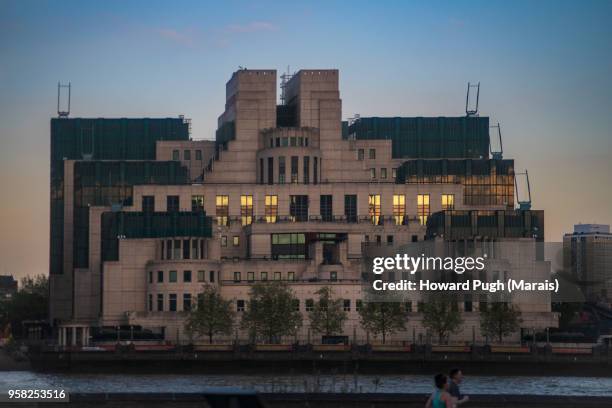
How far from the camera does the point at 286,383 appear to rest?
506ft

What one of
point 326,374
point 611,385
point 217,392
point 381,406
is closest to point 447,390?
point 217,392

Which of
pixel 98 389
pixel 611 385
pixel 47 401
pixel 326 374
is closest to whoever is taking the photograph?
pixel 47 401

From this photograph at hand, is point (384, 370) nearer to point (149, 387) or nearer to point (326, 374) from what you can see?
point (326, 374)

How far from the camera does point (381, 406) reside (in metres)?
102

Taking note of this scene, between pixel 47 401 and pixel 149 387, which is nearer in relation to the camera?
pixel 47 401

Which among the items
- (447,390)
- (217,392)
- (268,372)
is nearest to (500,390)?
(268,372)

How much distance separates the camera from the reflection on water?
14825 cm

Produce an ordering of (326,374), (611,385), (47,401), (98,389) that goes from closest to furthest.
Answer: (47,401)
(98,389)
(611,385)
(326,374)

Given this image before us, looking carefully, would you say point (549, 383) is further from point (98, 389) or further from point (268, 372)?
point (98, 389)

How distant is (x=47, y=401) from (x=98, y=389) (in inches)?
1849

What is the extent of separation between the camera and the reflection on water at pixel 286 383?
148250 mm

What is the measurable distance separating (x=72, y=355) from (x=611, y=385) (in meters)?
64.9

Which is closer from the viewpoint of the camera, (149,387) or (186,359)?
(149,387)

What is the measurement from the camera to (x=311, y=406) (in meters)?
102
